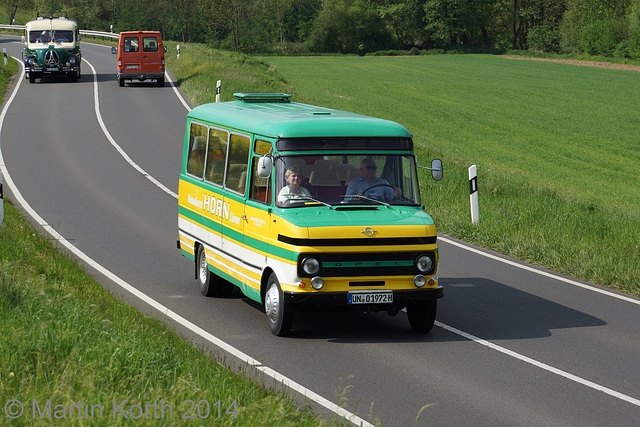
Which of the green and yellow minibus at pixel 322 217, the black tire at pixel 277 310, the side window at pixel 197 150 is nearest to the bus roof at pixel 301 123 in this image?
the green and yellow minibus at pixel 322 217

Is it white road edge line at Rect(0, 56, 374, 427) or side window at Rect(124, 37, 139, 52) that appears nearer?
white road edge line at Rect(0, 56, 374, 427)

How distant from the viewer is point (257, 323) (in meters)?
10.9

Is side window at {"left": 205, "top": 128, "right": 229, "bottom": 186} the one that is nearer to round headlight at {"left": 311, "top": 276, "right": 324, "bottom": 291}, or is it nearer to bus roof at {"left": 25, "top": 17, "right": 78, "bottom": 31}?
round headlight at {"left": 311, "top": 276, "right": 324, "bottom": 291}

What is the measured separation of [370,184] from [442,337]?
193 cm

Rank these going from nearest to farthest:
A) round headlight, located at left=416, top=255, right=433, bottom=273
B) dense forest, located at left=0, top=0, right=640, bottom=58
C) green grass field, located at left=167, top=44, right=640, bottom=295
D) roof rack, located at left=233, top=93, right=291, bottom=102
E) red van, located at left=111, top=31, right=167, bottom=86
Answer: round headlight, located at left=416, top=255, right=433, bottom=273
roof rack, located at left=233, top=93, right=291, bottom=102
green grass field, located at left=167, top=44, right=640, bottom=295
red van, located at left=111, top=31, right=167, bottom=86
dense forest, located at left=0, top=0, right=640, bottom=58

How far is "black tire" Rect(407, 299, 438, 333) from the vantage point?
402 inches

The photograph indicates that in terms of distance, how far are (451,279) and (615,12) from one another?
115072mm

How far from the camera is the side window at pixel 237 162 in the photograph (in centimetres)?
1121

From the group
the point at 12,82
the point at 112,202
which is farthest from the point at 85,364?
the point at 12,82

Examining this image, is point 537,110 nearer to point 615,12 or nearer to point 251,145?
point 251,145

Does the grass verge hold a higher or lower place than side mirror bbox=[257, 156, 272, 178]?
lower

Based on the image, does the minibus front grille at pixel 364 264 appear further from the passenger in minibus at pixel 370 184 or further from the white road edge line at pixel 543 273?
the white road edge line at pixel 543 273

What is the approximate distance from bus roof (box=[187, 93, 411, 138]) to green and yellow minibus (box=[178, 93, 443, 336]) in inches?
0.6

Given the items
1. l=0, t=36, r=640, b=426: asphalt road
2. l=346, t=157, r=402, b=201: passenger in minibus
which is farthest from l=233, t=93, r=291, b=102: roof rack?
l=346, t=157, r=402, b=201: passenger in minibus
